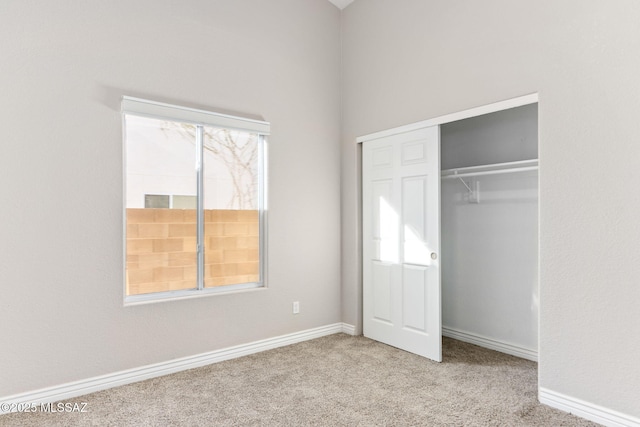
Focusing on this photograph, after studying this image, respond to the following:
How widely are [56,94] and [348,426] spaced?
113 inches

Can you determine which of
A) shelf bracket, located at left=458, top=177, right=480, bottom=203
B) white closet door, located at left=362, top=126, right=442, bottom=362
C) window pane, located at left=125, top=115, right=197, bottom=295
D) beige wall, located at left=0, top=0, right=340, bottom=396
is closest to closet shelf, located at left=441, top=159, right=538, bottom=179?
shelf bracket, located at left=458, top=177, right=480, bottom=203

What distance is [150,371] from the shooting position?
3094mm

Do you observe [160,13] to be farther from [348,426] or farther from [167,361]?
[348,426]

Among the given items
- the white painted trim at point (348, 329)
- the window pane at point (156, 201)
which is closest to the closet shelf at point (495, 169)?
the white painted trim at point (348, 329)

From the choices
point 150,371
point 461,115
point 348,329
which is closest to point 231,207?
point 150,371

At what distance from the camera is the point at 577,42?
2.53 m

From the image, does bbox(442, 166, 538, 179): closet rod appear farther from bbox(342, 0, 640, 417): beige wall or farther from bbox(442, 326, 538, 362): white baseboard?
bbox(442, 326, 538, 362): white baseboard

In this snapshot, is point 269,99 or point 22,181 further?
point 269,99

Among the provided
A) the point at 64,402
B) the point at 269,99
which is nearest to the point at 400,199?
Answer: the point at 269,99

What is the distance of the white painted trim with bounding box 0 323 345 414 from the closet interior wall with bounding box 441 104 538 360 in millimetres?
1492

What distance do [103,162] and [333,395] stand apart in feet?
7.67

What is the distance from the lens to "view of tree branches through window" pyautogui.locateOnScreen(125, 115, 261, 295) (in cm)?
315

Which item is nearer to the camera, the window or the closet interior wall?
the window

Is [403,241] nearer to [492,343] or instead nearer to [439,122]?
[439,122]
